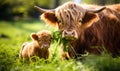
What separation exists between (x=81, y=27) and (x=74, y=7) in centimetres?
43

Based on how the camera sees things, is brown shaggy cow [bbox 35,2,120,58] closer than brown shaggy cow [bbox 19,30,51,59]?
Yes

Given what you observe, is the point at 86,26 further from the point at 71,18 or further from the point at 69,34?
the point at 69,34

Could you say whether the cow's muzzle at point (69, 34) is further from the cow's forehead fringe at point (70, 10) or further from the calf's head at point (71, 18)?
the cow's forehead fringe at point (70, 10)

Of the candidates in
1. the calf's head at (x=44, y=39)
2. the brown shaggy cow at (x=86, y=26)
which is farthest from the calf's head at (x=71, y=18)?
the calf's head at (x=44, y=39)

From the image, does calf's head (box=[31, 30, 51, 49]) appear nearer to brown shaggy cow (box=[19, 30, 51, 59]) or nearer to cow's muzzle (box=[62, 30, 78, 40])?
brown shaggy cow (box=[19, 30, 51, 59])

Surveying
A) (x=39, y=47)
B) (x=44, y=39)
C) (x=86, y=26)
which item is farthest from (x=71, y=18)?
(x=39, y=47)

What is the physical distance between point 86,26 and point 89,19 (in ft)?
0.52

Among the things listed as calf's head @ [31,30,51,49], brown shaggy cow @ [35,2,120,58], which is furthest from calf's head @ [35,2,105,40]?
calf's head @ [31,30,51,49]

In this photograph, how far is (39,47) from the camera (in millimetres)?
10547

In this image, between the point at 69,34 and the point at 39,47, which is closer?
the point at 69,34

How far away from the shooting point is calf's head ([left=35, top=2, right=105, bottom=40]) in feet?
32.5

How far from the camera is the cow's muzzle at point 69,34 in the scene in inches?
375

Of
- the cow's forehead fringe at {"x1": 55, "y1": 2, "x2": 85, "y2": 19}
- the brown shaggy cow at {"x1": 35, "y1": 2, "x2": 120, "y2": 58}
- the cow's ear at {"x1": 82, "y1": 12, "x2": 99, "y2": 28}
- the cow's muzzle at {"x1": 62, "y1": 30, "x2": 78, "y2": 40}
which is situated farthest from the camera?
the cow's ear at {"x1": 82, "y1": 12, "x2": 99, "y2": 28}

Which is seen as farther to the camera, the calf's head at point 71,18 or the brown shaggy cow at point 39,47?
the brown shaggy cow at point 39,47
